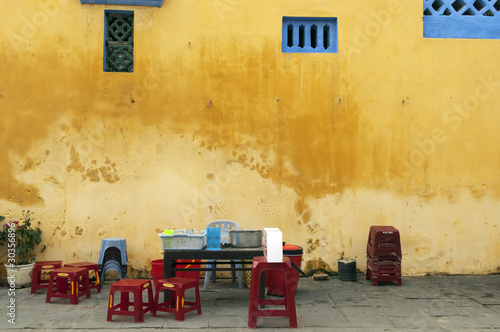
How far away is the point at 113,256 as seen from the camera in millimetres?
6855

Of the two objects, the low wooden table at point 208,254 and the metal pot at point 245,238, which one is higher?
the metal pot at point 245,238

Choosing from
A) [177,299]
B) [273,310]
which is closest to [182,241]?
[177,299]

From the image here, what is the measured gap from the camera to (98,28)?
23.7 ft

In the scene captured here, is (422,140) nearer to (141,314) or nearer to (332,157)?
(332,157)

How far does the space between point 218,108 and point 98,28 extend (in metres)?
2.30

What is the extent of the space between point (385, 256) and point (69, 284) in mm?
4512

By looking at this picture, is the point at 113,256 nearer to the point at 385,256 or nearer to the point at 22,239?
the point at 22,239

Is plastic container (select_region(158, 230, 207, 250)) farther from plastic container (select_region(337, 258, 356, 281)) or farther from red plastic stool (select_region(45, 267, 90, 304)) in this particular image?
plastic container (select_region(337, 258, 356, 281))

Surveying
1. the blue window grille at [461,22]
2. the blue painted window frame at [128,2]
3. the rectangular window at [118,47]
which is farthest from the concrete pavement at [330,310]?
the blue painted window frame at [128,2]

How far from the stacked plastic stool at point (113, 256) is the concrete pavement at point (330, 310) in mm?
312

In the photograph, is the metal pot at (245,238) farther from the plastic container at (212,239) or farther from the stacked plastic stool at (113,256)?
the stacked plastic stool at (113,256)

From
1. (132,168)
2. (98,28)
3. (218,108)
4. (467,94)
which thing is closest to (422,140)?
(467,94)

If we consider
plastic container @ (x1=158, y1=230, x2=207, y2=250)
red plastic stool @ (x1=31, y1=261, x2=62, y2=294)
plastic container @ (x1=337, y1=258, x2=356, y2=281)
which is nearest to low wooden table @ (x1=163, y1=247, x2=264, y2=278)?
plastic container @ (x1=158, y1=230, x2=207, y2=250)

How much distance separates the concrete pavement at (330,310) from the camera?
4902 millimetres
